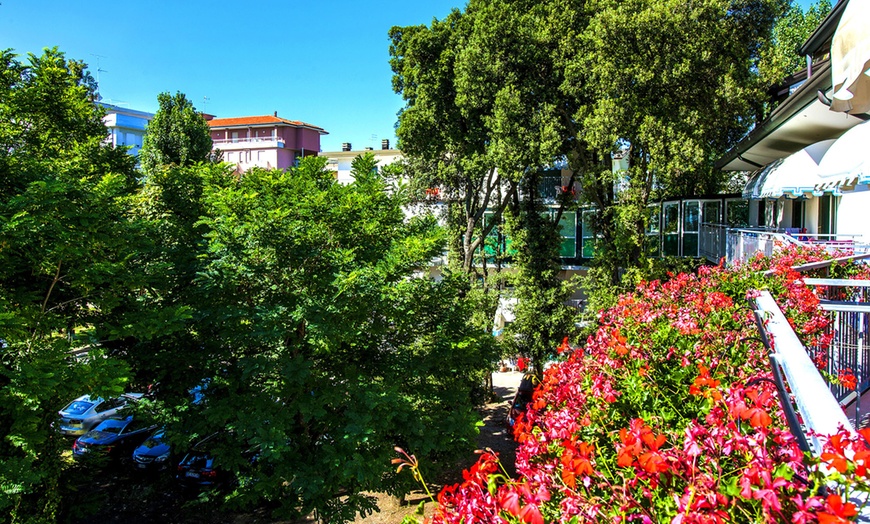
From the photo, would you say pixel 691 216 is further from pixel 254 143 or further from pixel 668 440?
pixel 254 143

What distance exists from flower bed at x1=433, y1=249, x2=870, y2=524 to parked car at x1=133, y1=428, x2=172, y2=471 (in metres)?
14.6

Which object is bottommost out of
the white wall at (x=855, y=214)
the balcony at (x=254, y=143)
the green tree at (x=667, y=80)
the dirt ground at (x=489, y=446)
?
the dirt ground at (x=489, y=446)

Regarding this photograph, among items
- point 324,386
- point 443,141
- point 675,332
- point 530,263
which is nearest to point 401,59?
point 443,141

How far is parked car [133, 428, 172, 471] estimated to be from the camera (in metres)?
15.7

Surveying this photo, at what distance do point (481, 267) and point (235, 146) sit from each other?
35.8 meters

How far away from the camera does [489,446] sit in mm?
18625

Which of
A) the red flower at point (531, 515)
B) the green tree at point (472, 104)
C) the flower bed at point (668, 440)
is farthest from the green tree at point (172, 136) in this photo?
the red flower at point (531, 515)

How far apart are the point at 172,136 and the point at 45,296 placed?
18072 mm

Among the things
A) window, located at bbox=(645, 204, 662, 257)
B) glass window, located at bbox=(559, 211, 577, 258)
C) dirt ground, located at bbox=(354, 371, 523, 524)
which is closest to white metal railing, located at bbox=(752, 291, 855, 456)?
dirt ground, located at bbox=(354, 371, 523, 524)

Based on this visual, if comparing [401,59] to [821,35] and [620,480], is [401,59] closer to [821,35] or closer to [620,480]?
[821,35]

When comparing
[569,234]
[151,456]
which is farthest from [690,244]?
[151,456]

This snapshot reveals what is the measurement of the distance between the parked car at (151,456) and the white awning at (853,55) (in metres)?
16.6

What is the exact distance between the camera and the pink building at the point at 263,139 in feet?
176

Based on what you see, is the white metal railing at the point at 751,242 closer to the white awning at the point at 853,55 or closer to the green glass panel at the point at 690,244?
the green glass panel at the point at 690,244
